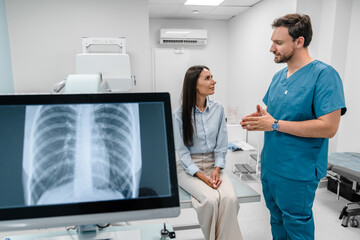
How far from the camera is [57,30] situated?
9.47 ft

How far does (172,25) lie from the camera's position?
4680mm

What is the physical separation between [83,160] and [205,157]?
3.49 feet

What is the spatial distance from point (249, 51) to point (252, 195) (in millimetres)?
3087

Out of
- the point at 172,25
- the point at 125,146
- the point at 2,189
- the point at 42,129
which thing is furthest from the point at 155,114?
the point at 172,25

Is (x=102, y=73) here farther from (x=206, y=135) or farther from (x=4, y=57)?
(x=4, y=57)

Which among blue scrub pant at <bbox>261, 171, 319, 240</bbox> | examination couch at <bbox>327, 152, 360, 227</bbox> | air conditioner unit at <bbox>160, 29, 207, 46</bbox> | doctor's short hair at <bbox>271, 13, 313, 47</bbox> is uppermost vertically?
air conditioner unit at <bbox>160, 29, 207, 46</bbox>

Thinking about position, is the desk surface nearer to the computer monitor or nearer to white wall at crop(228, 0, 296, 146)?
the computer monitor

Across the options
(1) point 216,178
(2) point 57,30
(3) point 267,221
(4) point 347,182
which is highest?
(2) point 57,30

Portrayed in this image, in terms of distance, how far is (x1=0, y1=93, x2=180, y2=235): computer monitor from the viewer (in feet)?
1.99

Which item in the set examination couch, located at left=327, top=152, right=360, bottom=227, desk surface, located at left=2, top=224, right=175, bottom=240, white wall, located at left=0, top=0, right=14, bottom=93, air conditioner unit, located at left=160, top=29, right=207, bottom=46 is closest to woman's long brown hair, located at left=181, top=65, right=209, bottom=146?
desk surface, located at left=2, top=224, right=175, bottom=240

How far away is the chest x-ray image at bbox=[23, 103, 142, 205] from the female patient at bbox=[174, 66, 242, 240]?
0.77 m

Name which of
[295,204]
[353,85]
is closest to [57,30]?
[295,204]

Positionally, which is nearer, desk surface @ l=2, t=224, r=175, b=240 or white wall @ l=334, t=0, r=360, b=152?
desk surface @ l=2, t=224, r=175, b=240

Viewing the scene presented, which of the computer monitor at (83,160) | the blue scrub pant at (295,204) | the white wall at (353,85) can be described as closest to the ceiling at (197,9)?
the white wall at (353,85)
